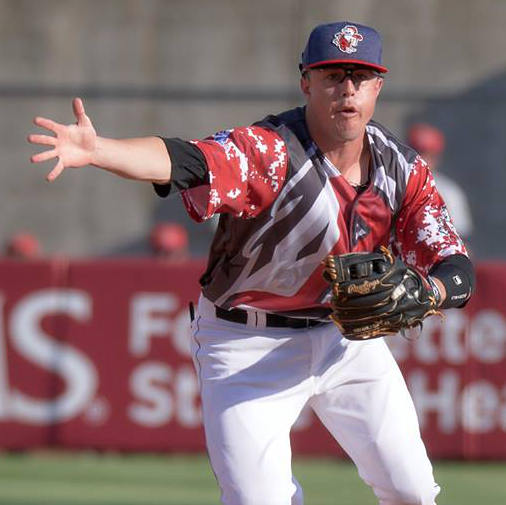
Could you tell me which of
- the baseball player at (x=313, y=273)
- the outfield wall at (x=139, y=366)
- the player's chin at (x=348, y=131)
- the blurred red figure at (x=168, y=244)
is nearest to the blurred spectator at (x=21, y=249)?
the blurred red figure at (x=168, y=244)

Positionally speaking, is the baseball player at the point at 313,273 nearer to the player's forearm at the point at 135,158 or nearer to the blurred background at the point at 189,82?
the player's forearm at the point at 135,158

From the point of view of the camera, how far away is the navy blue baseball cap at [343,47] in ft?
17.0

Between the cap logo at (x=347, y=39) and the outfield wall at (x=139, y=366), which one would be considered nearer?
the cap logo at (x=347, y=39)

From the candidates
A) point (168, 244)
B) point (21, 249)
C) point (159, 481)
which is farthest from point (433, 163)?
point (21, 249)

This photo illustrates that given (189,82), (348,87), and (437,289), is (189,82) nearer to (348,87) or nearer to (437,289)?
(348,87)

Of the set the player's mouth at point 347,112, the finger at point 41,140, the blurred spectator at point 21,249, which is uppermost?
the player's mouth at point 347,112

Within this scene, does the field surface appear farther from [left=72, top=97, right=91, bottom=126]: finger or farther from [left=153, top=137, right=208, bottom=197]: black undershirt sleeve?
[left=72, top=97, right=91, bottom=126]: finger

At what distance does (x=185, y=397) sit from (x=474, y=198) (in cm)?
479

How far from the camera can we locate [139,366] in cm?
965

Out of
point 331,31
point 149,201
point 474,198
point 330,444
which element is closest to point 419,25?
point 474,198

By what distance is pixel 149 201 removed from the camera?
525 inches

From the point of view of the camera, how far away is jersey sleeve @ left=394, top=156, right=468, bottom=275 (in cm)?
546

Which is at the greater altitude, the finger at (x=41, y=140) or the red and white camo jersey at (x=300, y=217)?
the finger at (x=41, y=140)

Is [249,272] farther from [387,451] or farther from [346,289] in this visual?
[387,451]
